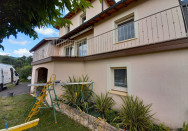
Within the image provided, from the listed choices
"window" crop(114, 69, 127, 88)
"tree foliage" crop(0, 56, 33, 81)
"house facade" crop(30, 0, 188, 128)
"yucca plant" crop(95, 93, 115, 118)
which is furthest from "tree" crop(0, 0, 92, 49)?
"tree foliage" crop(0, 56, 33, 81)

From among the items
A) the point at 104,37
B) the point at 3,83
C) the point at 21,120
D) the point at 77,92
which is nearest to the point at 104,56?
the point at 104,37

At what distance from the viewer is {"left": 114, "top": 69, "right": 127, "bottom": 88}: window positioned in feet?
13.7

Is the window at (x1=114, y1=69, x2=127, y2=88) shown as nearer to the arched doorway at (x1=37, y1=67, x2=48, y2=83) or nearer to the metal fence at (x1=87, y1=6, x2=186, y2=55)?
the metal fence at (x1=87, y1=6, x2=186, y2=55)

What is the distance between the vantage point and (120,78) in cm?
436

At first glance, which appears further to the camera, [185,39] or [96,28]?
[96,28]

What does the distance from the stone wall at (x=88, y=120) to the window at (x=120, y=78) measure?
6.46 ft

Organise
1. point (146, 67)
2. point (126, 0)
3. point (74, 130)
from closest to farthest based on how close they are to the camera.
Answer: point (74, 130) → point (146, 67) → point (126, 0)

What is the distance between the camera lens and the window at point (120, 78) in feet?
13.7

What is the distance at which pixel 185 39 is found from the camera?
8.26 ft

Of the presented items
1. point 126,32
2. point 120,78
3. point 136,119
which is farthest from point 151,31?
point 136,119

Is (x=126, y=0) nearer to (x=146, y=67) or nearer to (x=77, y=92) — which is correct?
(x=146, y=67)

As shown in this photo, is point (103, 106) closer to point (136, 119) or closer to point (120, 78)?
point (136, 119)

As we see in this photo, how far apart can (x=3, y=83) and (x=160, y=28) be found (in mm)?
15113

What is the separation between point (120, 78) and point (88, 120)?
2383 millimetres
